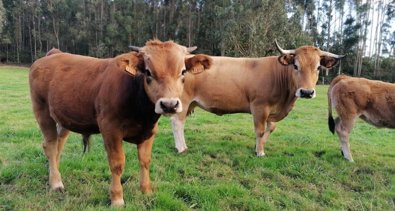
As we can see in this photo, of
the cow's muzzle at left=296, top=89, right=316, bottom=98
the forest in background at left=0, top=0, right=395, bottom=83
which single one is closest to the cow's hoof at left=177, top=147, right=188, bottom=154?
the cow's muzzle at left=296, top=89, right=316, bottom=98

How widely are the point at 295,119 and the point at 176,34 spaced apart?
37.0 m

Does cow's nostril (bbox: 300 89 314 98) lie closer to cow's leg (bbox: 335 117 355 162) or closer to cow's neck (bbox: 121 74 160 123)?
cow's leg (bbox: 335 117 355 162)

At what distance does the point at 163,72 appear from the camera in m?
3.87

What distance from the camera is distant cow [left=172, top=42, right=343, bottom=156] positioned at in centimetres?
726

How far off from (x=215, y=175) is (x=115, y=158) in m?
1.96

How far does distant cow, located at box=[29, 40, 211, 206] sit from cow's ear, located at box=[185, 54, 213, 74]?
11 millimetres

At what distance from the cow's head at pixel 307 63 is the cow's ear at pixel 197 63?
2.79 metres

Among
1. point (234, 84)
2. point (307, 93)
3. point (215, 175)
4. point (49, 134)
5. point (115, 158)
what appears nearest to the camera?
point (115, 158)

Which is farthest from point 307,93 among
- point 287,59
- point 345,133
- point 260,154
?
point 345,133

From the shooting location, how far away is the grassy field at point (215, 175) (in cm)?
482

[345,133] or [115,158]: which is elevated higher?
[115,158]

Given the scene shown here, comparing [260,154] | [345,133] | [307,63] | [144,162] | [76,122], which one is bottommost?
[260,154]

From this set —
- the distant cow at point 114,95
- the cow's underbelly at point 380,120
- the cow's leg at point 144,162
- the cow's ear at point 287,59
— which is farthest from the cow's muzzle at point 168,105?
the cow's underbelly at point 380,120

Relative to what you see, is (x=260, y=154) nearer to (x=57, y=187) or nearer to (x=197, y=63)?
(x=197, y=63)
